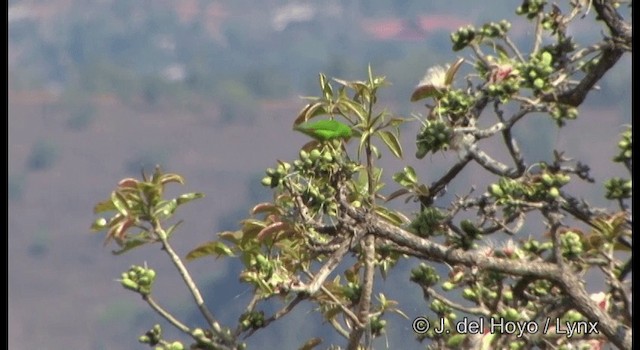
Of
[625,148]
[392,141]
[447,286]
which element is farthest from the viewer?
[392,141]

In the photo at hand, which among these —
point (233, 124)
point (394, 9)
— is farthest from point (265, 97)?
point (394, 9)

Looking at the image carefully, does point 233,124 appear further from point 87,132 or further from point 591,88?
point 591,88

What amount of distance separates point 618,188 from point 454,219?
0.33 meters

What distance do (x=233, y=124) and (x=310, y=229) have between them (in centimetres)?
2380

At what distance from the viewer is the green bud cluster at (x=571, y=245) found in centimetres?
201

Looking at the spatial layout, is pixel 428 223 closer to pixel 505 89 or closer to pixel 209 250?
pixel 505 89

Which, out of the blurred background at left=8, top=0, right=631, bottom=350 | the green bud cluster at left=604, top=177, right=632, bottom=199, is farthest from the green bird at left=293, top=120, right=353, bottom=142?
the blurred background at left=8, top=0, right=631, bottom=350

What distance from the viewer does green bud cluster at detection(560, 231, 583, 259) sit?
201 centimetres

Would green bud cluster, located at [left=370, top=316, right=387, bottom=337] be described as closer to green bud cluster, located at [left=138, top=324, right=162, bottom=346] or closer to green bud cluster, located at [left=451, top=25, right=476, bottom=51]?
green bud cluster, located at [left=138, top=324, right=162, bottom=346]

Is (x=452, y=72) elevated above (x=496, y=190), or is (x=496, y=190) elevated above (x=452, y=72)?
(x=452, y=72)

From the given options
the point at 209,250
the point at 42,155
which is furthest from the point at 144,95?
the point at 209,250

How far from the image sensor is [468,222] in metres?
2.11

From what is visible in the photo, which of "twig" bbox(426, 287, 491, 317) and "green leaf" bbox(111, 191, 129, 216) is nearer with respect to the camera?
"twig" bbox(426, 287, 491, 317)

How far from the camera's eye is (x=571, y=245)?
2.02m
